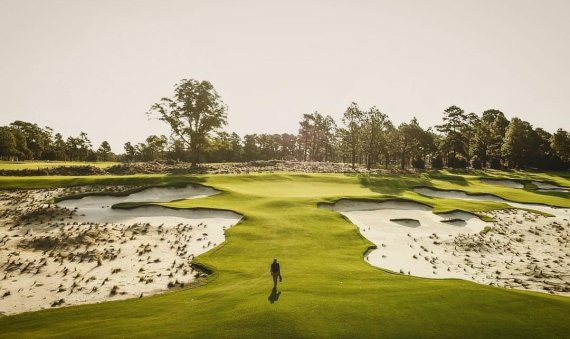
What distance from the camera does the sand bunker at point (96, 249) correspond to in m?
19.6

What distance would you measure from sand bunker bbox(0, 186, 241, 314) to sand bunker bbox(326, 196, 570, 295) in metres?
13.4

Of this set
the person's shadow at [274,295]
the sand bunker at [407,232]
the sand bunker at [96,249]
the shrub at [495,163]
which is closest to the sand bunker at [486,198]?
the sand bunker at [407,232]

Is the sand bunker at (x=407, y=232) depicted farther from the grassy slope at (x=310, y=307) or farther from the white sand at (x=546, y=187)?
the white sand at (x=546, y=187)

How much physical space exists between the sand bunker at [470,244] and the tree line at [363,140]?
36.8 metres

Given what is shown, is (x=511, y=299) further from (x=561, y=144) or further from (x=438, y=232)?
(x=561, y=144)

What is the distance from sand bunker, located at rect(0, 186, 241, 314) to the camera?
19625mm

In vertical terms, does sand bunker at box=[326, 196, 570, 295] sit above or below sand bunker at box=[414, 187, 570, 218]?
below

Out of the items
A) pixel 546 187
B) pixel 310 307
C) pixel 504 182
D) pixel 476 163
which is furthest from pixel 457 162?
pixel 310 307

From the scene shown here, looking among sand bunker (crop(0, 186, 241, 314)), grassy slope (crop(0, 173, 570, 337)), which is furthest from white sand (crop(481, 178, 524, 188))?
sand bunker (crop(0, 186, 241, 314))

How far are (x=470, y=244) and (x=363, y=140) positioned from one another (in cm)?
6418

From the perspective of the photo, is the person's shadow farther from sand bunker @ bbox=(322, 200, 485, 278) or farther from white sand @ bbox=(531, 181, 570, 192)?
white sand @ bbox=(531, 181, 570, 192)

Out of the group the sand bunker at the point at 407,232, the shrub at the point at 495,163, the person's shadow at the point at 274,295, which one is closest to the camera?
the person's shadow at the point at 274,295

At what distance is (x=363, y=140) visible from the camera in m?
93.4

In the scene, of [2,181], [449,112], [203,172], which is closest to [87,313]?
[2,181]
